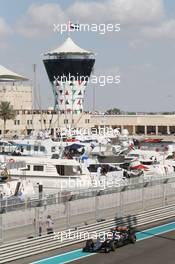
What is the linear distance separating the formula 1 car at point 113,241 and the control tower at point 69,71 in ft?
370

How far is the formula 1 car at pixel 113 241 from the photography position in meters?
20.0

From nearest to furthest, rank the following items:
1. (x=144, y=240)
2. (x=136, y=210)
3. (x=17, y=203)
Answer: (x=17, y=203)
(x=144, y=240)
(x=136, y=210)

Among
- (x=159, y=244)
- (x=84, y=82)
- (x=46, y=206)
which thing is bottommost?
(x=159, y=244)

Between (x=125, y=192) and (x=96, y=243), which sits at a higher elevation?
(x=125, y=192)

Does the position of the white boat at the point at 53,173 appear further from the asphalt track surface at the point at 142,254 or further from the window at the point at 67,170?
the asphalt track surface at the point at 142,254

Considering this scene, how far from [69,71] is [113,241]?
11908 centimetres

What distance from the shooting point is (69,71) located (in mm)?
138000

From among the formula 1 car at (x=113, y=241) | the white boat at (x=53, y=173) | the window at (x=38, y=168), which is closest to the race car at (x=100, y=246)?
the formula 1 car at (x=113, y=241)

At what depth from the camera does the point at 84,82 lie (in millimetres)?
138750

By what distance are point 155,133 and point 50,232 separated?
116 m

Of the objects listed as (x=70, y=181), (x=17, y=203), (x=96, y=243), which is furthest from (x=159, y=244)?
(x=70, y=181)

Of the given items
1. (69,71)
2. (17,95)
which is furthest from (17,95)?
(69,71)

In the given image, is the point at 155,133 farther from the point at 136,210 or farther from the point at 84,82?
the point at 136,210

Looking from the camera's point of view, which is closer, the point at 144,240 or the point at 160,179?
the point at 144,240
